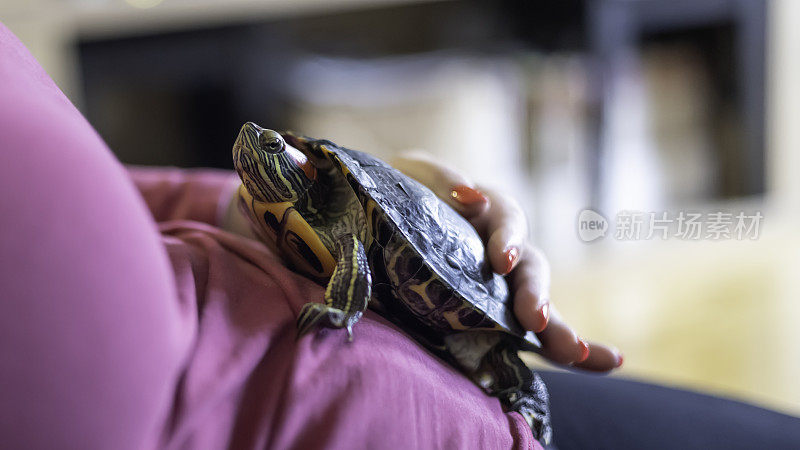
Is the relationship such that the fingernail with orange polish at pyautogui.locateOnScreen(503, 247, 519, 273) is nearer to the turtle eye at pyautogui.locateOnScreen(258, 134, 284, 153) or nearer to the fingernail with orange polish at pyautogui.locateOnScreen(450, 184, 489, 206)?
the fingernail with orange polish at pyautogui.locateOnScreen(450, 184, 489, 206)

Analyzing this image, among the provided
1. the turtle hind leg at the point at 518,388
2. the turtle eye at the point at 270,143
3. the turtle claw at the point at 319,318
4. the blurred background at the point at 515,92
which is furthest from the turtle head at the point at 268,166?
the blurred background at the point at 515,92

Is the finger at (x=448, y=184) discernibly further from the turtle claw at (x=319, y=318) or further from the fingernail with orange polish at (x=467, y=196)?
the turtle claw at (x=319, y=318)

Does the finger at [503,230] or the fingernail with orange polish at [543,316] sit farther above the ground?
the finger at [503,230]

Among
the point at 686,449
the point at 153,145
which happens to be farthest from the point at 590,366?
the point at 153,145

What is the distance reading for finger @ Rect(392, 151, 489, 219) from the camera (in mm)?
539

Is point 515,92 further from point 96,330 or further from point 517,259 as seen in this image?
point 96,330

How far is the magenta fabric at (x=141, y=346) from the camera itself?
283mm

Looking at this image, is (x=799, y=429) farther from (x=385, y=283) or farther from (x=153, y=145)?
(x=153, y=145)

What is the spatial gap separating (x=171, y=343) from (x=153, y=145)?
244 cm

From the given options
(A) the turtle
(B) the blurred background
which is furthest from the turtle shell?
(B) the blurred background

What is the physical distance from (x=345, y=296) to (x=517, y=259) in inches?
6.4

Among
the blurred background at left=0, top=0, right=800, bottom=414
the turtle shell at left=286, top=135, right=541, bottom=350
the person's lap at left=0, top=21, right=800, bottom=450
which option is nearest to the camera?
the person's lap at left=0, top=21, right=800, bottom=450

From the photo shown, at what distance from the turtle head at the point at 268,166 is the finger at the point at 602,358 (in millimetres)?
292

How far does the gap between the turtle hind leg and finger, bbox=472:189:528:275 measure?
8cm
